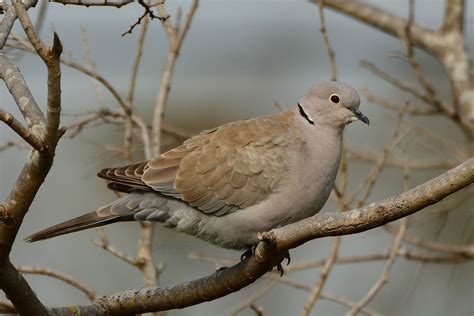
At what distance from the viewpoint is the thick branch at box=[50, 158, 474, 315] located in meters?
2.78

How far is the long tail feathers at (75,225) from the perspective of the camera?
3.91 m

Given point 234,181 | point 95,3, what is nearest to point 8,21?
point 95,3

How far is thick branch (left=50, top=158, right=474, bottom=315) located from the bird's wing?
0.66 meters

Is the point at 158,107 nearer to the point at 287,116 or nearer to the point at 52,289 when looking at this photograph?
the point at 287,116

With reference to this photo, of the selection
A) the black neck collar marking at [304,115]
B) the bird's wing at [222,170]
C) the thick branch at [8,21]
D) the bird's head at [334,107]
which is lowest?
the thick branch at [8,21]

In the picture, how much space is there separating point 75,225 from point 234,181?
0.86m

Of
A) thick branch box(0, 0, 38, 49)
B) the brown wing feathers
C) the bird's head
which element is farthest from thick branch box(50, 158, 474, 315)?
the bird's head

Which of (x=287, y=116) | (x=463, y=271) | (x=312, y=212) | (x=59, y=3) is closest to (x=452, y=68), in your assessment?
(x=287, y=116)

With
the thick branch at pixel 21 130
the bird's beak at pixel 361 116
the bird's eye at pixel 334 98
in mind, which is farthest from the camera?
the bird's eye at pixel 334 98

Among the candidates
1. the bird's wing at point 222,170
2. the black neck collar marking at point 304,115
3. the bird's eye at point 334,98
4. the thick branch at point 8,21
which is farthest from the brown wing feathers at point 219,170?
the thick branch at point 8,21

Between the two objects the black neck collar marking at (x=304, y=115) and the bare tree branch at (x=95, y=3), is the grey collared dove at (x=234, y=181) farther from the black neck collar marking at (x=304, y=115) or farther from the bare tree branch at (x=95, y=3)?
the bare tree branch at (x=95, y=3)

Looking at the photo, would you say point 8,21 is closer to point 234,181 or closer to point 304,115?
point 234,181

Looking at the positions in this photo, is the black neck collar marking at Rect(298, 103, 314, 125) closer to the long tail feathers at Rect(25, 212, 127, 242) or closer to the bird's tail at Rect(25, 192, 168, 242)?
the bird's tail at Rect(25, 192, 168, 242)

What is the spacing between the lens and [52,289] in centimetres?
951
